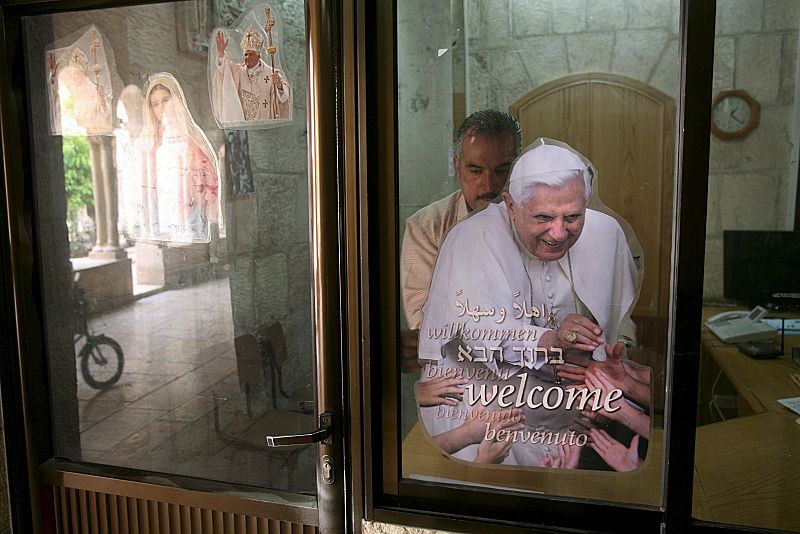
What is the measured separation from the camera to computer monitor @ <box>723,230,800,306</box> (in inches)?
47.8

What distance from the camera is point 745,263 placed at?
1.23 meters

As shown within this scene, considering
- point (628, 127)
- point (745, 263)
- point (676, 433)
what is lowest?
point (676, 433)

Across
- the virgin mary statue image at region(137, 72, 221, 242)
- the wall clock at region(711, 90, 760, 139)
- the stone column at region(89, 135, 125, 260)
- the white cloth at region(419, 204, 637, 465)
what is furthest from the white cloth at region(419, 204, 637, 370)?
the stone column at region(89, 135, 125, 260)

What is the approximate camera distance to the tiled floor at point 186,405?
158cm

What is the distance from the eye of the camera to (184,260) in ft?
5.21

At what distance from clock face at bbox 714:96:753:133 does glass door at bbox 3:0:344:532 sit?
77cm

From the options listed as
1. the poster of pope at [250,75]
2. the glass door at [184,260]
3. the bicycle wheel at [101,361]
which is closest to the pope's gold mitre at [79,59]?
the glass door at [184,260]

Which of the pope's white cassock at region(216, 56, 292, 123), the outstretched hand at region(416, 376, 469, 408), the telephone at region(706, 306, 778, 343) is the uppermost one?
the pope's white cassock at region(216, 56, 292, 123)

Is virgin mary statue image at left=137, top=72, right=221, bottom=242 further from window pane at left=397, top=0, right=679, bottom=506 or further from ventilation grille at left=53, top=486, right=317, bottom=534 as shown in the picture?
ventilation grille at left=53, top=486, right=317, bottom=534

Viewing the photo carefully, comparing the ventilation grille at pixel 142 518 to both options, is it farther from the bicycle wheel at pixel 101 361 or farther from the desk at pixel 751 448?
the desk at pixel 751 448

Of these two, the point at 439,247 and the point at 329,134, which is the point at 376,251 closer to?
the point at 439,247

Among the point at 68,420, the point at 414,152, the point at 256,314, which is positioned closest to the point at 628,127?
the point at 414,152

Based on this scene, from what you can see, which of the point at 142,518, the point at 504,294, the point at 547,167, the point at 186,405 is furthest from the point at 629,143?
the point at 142,518

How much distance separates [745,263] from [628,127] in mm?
339
